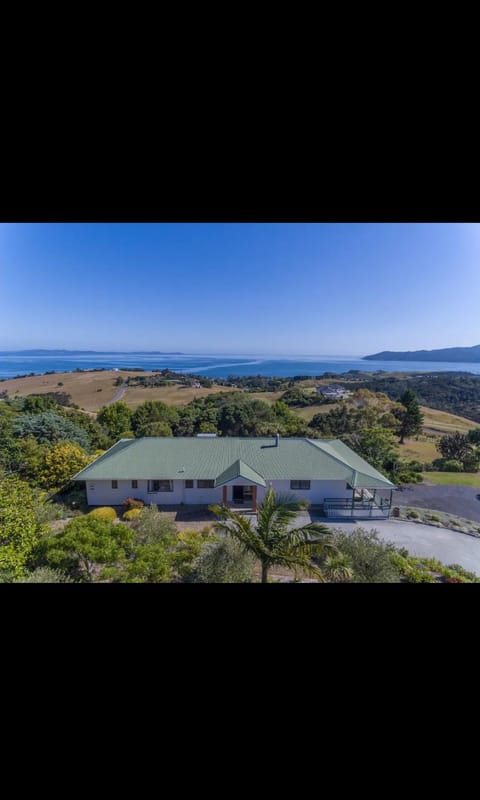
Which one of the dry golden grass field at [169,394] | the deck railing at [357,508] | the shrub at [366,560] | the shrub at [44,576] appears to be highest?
the dry golden grass field at [169,394]

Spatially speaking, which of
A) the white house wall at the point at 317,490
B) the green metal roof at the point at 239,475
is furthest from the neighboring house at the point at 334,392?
the green metal roof at the point at 239,475

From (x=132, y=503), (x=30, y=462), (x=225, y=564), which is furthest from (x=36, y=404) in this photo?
(x=225, y=564)

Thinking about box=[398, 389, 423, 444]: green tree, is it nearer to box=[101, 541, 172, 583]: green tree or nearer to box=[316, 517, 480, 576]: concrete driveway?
box=[316, 517, 480, 576]: concrete driveway

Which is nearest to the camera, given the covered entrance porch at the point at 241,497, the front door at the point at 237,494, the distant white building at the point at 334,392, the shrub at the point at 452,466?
the covered entrance porch at the point at 241,497

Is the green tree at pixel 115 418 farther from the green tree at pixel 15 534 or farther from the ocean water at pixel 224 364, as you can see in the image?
the green tree at pixel 15 534

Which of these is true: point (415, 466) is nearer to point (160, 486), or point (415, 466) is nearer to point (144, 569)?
point (160, 486)
